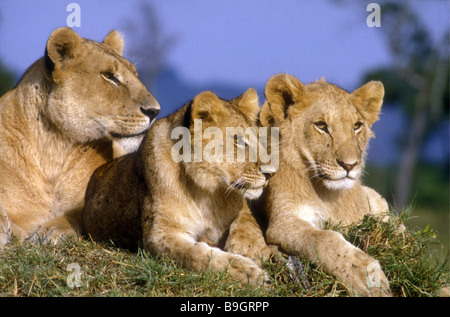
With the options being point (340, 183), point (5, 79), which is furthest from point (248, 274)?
point (5, 79)

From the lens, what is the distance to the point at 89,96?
5.36 meters

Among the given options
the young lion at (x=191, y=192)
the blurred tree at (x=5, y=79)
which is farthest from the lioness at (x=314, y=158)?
the blurred tree at (x=5, y=79)

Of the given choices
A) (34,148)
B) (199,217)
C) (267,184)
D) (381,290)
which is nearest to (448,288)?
(381,290)

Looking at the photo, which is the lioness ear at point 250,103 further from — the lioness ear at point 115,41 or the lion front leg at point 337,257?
the lioness ear at point 115,41

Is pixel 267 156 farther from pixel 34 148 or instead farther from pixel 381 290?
pixel 34 148

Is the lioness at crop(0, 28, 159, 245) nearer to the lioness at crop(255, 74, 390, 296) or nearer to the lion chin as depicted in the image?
the lioness at crop(255, 74, 390, 296)

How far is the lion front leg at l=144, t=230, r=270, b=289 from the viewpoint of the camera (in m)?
4.08

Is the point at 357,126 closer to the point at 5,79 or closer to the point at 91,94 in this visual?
the point at 91,94

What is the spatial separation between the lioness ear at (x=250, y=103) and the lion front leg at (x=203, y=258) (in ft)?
3.33

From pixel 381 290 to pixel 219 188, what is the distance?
4.11 feet

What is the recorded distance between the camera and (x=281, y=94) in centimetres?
489

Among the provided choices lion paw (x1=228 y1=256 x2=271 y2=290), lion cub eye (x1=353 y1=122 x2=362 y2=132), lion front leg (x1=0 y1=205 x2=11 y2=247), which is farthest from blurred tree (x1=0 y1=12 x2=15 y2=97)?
lion paw (x1=228 y1=256 x2=271 y2=290)

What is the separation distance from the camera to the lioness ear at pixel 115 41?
6234 mm

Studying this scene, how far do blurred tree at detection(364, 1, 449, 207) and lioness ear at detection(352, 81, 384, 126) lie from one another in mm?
19170
